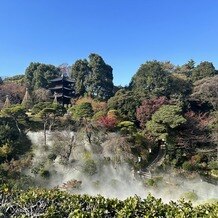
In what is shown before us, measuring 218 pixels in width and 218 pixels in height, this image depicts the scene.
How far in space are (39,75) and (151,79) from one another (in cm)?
1353

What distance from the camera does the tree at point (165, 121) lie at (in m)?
22.2

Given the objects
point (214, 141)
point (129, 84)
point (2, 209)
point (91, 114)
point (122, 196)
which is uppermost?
point (129, 84)

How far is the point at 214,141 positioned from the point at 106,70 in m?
16.7

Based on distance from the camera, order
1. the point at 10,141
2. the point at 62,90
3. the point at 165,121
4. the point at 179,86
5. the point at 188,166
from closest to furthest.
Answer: the point at 188,166
the point at 10,141
the point at 165,121
the point at 179,86
the point at 62,90

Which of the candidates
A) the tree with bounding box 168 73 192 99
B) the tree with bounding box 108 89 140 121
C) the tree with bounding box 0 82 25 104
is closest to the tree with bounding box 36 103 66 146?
the tree with bounding box 108 89 140 121

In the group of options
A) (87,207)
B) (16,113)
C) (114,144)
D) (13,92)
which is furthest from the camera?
(13,92)

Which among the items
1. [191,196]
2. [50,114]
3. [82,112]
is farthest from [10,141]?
[191,196]

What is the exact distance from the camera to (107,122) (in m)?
23.0

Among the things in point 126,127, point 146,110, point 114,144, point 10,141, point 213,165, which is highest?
point 146,110

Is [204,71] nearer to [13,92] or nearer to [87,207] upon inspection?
[13,92]

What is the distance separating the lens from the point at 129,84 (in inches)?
1412

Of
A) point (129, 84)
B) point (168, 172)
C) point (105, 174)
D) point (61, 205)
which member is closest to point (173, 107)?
point (168, 172)

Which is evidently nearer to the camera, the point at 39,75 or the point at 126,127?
the point at 126,127

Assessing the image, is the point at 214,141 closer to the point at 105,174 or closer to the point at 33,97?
the point at 105,174
